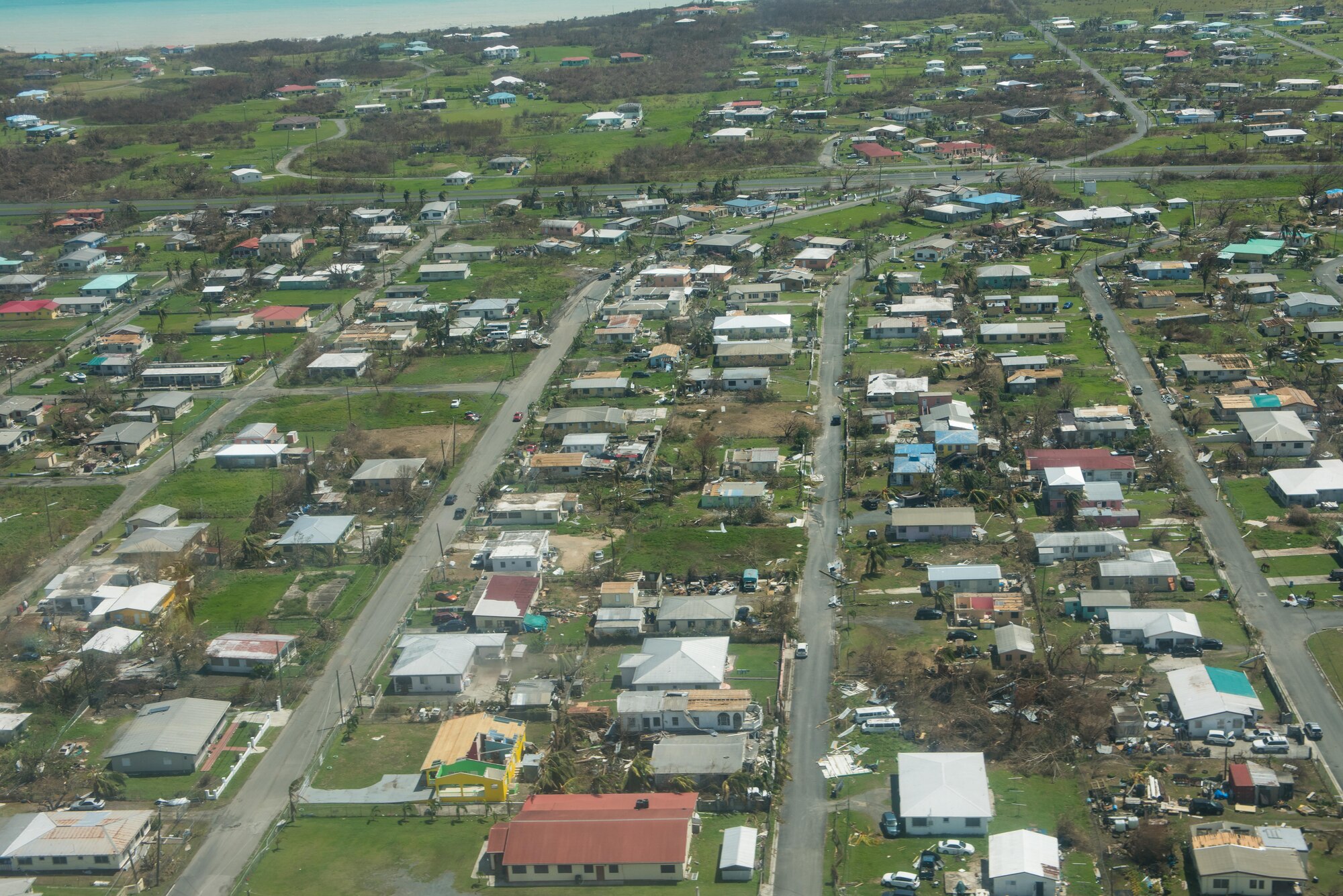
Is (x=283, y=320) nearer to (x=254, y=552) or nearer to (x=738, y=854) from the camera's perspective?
(x=254, y=552)

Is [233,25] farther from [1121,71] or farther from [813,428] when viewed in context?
[813,428]

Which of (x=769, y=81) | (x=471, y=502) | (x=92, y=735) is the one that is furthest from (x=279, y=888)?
(x=769, y=81)

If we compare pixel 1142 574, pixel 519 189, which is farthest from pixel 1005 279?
pixel 519 189

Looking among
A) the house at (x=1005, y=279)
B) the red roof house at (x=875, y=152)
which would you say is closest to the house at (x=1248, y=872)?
the house at (x=1005, y=279)

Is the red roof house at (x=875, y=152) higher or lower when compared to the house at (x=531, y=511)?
higher

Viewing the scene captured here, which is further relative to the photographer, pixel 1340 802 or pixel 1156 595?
pixel 1156 595

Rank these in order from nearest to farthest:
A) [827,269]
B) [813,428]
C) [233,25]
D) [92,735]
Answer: [92,735]
[813,428]
[827,269]
[233,25]

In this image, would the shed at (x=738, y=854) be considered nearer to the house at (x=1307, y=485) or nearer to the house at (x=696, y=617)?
the house at (x=696, y=617)
